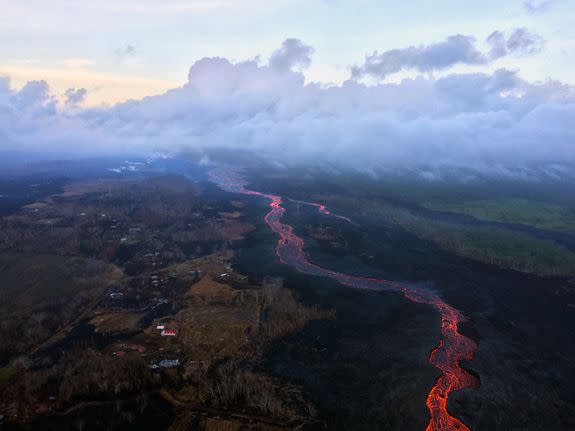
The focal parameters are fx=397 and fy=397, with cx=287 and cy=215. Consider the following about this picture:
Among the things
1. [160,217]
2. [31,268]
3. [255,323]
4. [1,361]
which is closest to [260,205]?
[160,217]

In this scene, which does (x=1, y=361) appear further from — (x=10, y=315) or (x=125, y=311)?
(x=125, y=311)

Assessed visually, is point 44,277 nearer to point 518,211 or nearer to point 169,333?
point 169,333

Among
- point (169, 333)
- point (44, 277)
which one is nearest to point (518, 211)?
point (169, 333)

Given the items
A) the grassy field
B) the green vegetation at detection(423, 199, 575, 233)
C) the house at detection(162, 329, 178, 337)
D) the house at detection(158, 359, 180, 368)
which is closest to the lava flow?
the house at detection(158, 359, 180, 368)

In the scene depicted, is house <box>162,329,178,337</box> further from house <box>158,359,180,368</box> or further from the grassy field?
the grassy field

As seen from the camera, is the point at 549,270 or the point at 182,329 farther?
the point at 549,270
